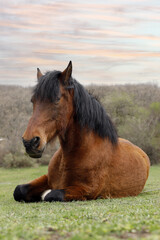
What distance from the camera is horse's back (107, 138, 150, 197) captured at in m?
6.62

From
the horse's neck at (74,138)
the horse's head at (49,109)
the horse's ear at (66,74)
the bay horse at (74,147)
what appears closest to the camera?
the horse's head at (49,109)

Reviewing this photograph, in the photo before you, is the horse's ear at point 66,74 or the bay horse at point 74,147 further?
the horse's ear at point 66,74

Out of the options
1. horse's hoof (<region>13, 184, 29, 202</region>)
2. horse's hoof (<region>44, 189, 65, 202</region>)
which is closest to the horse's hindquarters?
horse's hoof (<region>44, 189, 65, 202</region>)

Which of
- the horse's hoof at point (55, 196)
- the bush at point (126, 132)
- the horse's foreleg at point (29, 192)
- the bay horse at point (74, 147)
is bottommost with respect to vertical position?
the bush at point (126, 132)

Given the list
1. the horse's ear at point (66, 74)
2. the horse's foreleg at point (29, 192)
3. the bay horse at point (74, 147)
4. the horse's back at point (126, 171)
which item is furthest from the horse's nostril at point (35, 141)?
the horse's back at point (126, 171)

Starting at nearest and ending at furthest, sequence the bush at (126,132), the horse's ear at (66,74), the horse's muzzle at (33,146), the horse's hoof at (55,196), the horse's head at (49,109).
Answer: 1. the horse's muzzle at (33,146)
2. the horse's head at (49,109)
3. the horse's hoof at (55,196)
4. the horse's ear at (66,74)
5. the bush at (126,132)

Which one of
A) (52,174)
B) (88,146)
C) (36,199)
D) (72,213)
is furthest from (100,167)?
(72,213)

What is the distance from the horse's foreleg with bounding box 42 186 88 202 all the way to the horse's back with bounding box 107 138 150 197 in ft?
2.31

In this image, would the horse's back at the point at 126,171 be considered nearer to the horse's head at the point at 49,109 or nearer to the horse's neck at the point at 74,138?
the horse's neck at the point at 74,138

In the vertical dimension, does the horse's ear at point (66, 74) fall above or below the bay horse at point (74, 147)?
above

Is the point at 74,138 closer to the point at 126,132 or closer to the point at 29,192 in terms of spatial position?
the point at 29,192

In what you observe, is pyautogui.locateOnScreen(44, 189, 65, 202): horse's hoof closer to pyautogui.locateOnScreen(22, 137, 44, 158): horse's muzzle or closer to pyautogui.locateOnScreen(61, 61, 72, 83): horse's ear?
pyautogui.locateOnScreen(22, 137, 44, 158): horse's muzzle

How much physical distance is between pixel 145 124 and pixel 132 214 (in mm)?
23882

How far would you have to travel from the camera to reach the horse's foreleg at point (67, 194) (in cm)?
587
